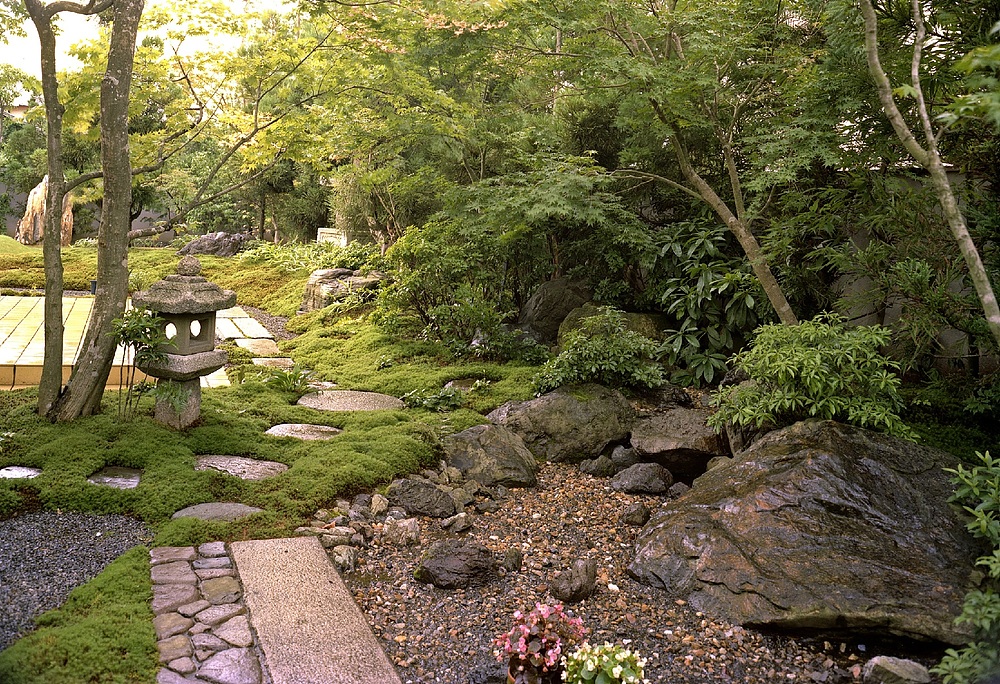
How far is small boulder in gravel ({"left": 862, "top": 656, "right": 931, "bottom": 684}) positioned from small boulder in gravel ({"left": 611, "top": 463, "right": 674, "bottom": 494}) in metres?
2.38

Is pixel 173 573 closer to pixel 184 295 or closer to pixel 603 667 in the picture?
pixel 603 667

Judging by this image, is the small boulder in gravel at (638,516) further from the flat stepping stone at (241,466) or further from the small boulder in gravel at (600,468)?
the flat stepping stone at (241,466)

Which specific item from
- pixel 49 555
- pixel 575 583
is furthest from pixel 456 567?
pixel 49 555

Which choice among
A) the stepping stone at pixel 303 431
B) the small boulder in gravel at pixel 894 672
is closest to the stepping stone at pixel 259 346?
the stepping stone at pixel 303 431

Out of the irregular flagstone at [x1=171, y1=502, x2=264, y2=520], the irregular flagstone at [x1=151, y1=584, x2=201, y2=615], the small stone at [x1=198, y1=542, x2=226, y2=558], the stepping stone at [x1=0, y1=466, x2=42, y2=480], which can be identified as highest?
the stepping stone at [x1=0, y1=466, x2=42, y2=480]

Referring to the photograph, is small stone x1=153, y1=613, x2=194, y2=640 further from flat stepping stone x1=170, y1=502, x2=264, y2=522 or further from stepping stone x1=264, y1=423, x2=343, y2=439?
stepping stone x1=264, y1=423, x2=343, y2=439

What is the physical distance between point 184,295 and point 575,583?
3.79 meters

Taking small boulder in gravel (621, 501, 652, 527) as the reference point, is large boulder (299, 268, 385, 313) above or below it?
above

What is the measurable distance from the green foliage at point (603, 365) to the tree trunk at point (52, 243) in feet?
13.8

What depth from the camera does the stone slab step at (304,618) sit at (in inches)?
121

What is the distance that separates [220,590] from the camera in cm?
365

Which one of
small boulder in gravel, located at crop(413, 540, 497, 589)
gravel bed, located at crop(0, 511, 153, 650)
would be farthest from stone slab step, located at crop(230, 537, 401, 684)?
gravel bed, located at crop(0, 511, 153, 650)

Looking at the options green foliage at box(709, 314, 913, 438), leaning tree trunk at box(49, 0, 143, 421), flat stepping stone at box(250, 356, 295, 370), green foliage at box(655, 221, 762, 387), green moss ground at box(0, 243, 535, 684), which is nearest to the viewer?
green moss ground at box(0, 243, 535, 684)

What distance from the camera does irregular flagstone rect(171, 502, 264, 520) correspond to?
443cm
